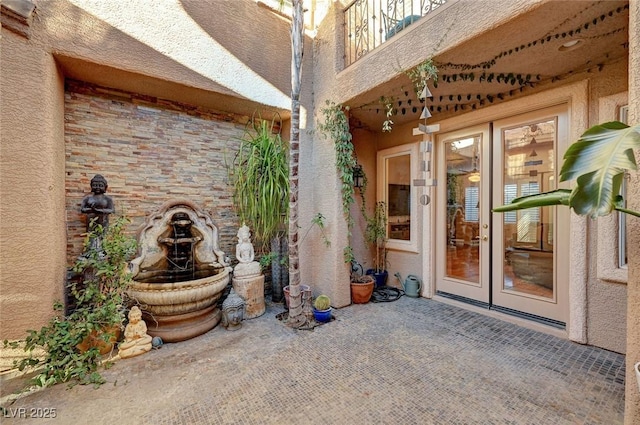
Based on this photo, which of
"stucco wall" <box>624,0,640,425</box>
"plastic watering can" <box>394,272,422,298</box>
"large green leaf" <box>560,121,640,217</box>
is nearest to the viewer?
"large green leaf" <box>560,121,640,217</box>

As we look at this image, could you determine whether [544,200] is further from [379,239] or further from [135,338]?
[135,338]

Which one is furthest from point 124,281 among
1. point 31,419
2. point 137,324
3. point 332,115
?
point 332,115

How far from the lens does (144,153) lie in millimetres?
3539

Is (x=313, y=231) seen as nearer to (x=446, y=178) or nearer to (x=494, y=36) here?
(x=446, y=178)

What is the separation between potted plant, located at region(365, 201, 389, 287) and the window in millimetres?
97

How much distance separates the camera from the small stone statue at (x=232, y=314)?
3.29 m

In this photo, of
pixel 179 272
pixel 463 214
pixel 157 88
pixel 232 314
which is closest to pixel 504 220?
pixel 463 214

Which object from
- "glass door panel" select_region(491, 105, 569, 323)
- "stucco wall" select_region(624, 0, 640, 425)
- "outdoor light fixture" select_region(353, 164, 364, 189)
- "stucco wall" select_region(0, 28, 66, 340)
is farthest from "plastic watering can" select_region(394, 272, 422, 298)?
"stucco wall" select_region(0, 28, 66, 340)

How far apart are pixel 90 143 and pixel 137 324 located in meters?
2.18

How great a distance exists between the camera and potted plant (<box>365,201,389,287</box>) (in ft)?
15.6

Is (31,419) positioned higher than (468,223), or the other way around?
(468,223)

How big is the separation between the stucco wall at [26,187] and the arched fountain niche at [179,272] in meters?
0.77

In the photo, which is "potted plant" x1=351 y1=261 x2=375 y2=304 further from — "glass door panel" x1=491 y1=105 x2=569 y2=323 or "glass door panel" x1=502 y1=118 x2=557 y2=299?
"glass door panel" x1=502 y1=118 x2=557 y2=299

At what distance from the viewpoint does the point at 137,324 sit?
9.29 feet
